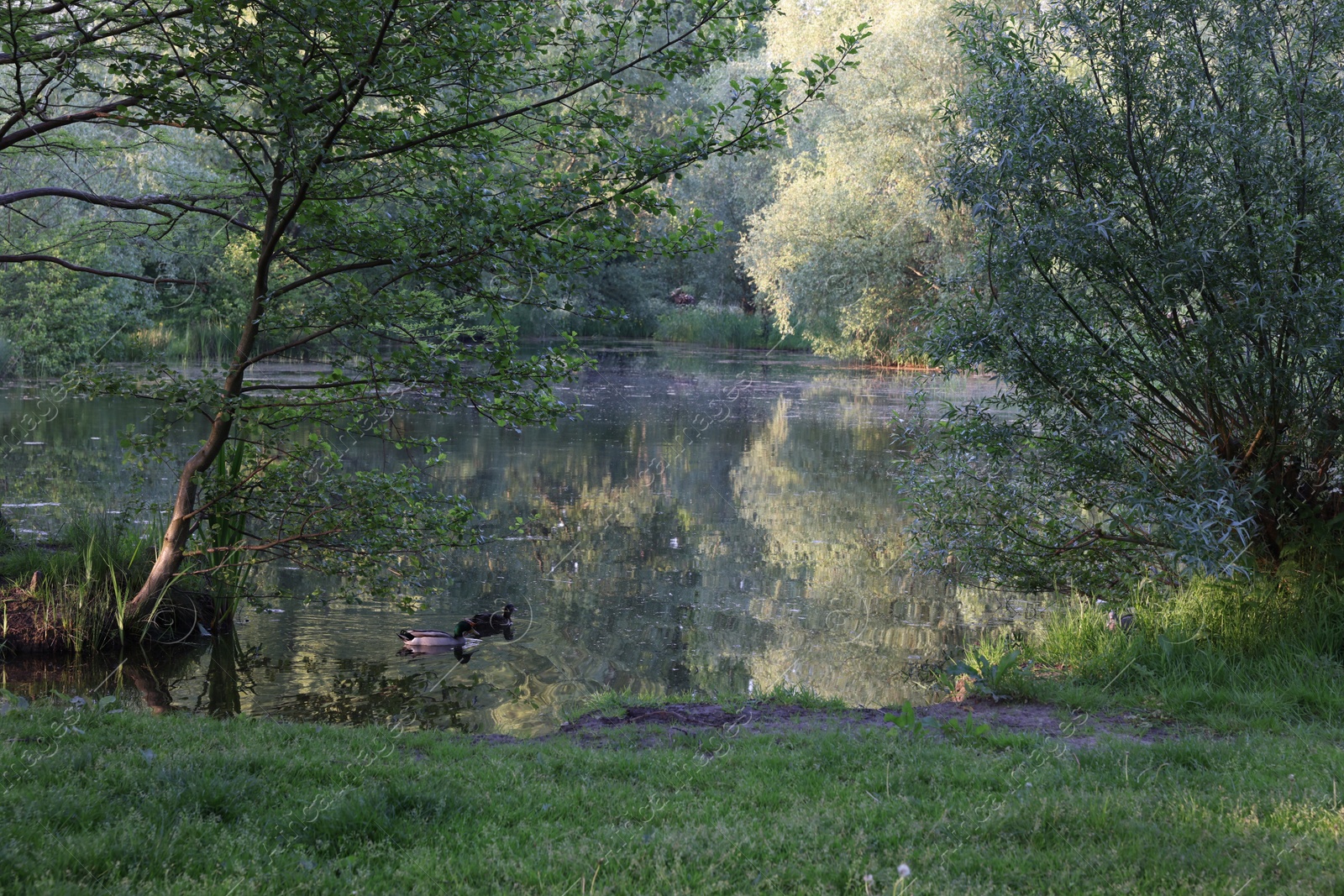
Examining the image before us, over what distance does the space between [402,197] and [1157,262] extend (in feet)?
17.3

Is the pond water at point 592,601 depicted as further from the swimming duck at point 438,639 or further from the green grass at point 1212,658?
the green grass at point 1212,658

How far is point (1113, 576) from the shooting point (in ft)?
27.0

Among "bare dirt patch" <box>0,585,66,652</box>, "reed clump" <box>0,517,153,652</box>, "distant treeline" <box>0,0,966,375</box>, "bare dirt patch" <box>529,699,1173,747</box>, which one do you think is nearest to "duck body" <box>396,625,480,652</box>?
"bare dirt patch" <box>529,699,1173,747</box>

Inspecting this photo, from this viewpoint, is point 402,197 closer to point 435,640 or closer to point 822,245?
point 435,640

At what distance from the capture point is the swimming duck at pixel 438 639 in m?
8.23

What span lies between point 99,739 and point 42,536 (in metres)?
6.12

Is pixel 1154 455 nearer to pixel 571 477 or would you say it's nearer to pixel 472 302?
pixel 472 302

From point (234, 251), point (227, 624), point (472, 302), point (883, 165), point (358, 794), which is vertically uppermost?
point (883, 165)

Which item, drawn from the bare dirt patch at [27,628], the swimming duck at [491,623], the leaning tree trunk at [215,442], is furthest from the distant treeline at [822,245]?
the bare dirt patch at [27,628]

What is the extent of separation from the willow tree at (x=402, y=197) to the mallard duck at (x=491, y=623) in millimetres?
846

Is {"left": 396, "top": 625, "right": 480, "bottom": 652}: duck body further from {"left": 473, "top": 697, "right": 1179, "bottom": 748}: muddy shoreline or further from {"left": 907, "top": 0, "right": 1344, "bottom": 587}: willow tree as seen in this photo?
{"left": 907, "top": 0, "right": 1344, "bottom": 587}: willow tree

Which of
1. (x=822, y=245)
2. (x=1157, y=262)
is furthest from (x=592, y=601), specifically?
(x=822, y=245)

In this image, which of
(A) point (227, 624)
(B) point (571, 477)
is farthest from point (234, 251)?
(A) point (227, 624)

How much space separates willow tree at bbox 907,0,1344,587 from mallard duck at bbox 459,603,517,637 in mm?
4053
